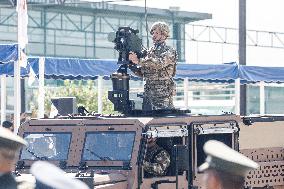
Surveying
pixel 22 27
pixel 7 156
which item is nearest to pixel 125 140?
pixel 7 156

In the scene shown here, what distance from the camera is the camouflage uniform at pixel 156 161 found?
717 centimetres

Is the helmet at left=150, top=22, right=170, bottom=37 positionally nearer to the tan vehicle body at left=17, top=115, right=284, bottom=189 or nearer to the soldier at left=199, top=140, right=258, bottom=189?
the tan vehicle body at left=17, top=115, right=284, bottom=189

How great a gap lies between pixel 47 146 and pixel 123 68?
1213mm

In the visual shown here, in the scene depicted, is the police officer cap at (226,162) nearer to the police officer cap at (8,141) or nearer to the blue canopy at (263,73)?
the police officer cap at (8,141)

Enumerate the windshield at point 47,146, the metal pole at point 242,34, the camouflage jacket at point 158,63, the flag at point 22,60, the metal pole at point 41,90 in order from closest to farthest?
the windshield at point 47,146, the camouflage jacket at point 158,63, the flag at point 22,60, the metal pole at point 41,90, the metal pole at point 242,34

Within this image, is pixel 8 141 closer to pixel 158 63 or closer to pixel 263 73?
pixel 158 63

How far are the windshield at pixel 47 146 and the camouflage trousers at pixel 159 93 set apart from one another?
1.15 meters

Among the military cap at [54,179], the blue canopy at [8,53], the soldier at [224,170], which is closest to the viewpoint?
the military cap at [54,179]

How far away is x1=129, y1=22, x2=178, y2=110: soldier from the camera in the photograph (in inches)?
321

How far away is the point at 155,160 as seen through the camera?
7227 mm

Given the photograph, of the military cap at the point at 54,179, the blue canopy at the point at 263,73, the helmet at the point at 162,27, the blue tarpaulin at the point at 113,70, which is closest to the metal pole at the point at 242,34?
the blue canopy at the point at 263,73

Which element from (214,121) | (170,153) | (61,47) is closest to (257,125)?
(214,121)

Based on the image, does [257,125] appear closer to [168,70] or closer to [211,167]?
[168,70]

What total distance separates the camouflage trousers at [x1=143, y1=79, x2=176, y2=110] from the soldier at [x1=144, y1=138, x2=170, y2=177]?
970 millimetres
